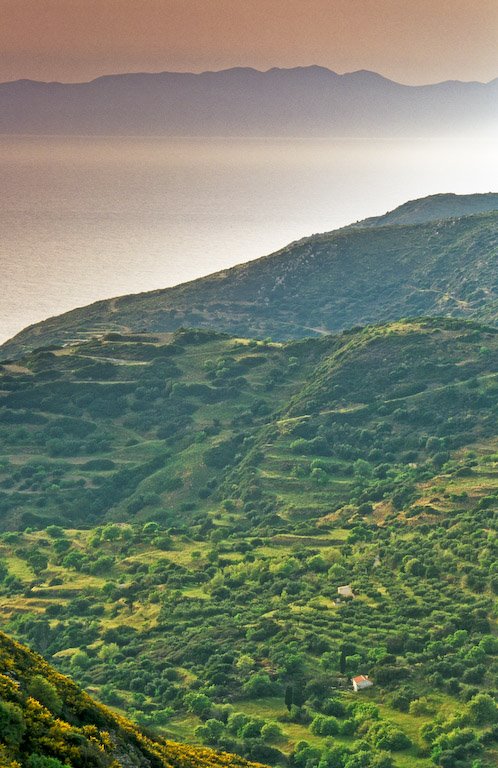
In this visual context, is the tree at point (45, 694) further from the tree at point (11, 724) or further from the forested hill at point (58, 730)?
the tree at point (11, 724)

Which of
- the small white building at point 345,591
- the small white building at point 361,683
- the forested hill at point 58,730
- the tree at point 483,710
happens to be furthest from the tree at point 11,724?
the small white building at point 345,591

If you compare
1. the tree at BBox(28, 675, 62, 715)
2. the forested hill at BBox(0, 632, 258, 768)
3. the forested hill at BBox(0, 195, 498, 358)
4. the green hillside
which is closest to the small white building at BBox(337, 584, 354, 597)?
the green hillside

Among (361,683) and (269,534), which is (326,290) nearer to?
(269,534)

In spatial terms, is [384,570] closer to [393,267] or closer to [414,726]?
[414,726]

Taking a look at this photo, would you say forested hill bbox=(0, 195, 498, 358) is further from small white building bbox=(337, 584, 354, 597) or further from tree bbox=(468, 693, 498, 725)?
tree bbox=(468, 693, 498, 725)

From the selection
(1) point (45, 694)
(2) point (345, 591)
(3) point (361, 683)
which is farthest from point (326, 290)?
(1) point (45, 694)

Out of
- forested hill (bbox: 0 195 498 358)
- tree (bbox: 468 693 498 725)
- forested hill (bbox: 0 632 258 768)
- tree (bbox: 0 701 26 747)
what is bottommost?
tree (bbox: 468 693 498 725)
